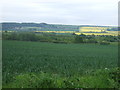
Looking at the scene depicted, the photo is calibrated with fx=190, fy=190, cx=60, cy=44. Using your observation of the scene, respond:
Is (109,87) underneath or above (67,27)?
underneath

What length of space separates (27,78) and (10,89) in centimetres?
119

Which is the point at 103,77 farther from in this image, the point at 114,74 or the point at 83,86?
the point at 83,86

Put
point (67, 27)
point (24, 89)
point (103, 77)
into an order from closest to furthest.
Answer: point (24, 89) < point (103, 77) < point (67, 27)

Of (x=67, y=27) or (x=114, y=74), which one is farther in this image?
(x=67, y=27)

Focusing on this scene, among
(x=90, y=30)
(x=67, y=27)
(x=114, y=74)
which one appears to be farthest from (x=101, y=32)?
(x=114, y=74)

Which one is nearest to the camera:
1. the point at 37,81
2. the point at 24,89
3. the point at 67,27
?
the point at 24,89

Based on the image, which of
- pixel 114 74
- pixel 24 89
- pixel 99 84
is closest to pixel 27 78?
pixel 24 89

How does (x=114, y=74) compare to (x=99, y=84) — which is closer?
(x=99, y=84)

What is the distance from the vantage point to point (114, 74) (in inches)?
325

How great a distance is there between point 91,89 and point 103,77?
5.00 ft

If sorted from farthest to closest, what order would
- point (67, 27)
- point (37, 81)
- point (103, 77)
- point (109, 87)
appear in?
point (67, 27) < point (103, 77) < point (109, 87) < point (37, 81)

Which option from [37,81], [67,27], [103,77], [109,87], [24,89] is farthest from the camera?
[67,27]

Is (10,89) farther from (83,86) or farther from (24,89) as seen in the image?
(83,86)

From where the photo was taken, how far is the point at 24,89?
245 inches
